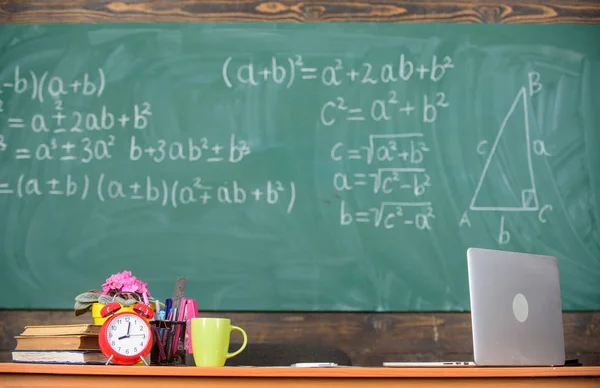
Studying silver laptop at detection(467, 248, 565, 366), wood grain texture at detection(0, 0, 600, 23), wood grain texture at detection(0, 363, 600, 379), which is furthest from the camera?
wood grain texture at detection(0, 0, 600, 23)

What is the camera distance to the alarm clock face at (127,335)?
5.56ft

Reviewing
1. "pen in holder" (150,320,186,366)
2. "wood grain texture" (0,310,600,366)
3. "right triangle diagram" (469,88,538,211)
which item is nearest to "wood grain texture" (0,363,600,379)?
"pen in holder" (150,320,186,366)

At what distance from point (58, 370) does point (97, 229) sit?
114 centimetres

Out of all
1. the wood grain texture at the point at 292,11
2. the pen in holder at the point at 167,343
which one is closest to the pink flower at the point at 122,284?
the pen in holder at the point at 167,343

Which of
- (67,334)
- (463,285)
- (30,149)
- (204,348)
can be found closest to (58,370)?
(67,334)

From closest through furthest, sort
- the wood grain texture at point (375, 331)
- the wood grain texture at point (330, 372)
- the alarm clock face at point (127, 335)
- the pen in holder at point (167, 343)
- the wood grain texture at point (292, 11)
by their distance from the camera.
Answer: the wood grain texture at point (330, 372), the alarm clock face at point (127, 335), the pen in holder at point (167, 343), the wood grain texture at point (375, 331), the wood grain texture at point (292, 11)

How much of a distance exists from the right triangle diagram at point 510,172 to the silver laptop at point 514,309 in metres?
0.79

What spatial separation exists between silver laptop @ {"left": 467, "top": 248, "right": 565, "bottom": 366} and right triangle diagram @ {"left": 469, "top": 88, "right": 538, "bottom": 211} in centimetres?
79

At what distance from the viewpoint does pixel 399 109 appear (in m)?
2.68

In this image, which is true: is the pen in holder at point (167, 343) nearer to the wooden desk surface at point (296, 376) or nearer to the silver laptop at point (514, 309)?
the wooden desk surface at point (296, 376)

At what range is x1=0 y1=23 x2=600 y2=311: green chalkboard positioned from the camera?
257 centimetres

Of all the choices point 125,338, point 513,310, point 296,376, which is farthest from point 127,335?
point 513,310

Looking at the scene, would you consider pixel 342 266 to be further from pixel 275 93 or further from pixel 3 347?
pixel 3 347

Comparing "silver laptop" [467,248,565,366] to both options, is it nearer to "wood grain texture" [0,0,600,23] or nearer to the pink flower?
the pink flower
